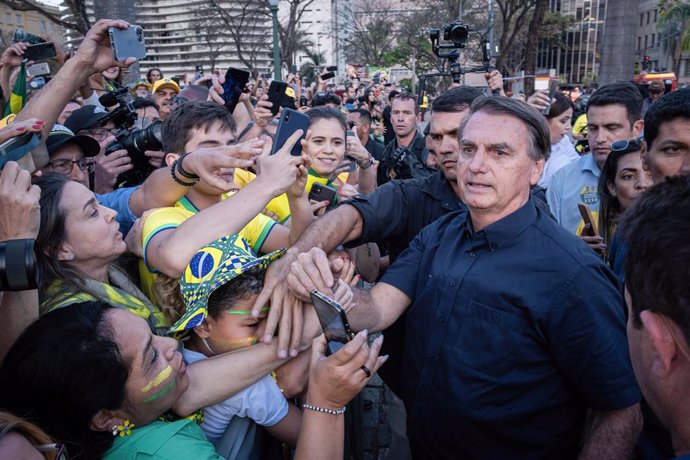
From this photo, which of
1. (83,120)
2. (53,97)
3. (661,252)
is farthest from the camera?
(83,120)

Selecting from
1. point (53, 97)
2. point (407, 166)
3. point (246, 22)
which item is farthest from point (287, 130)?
point (246, 22)

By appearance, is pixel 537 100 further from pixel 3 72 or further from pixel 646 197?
pixel 3 72

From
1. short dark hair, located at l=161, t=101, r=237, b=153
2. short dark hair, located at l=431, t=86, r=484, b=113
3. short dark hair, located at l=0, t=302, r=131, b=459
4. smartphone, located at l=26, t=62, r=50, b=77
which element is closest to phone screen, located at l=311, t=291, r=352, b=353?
short dark hair, located at l=0, t=302, r=131, b=459

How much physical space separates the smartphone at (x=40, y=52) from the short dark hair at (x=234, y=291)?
333 centimetres

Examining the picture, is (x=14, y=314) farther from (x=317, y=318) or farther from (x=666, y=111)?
(x=666, y=111)

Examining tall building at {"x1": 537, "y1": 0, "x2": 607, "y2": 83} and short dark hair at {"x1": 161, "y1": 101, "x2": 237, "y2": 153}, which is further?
tall building at {"x1": 537, "y1": 0, "x2": 607, "y2": 83}

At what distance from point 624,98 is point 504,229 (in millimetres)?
3190

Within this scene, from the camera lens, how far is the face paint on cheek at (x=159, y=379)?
5.77 feet

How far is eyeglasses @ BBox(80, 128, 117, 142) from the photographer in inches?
161

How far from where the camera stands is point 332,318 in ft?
5.62

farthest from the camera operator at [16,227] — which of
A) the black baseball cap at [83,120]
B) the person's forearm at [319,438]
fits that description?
the black baseball cap at [83,120]

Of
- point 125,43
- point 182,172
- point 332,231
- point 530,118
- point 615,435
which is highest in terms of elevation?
point 125,43

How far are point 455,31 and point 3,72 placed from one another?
14.2ft

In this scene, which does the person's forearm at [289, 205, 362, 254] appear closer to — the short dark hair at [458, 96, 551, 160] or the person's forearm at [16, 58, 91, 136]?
the short dark hair at [458, 96, 551, 160]
